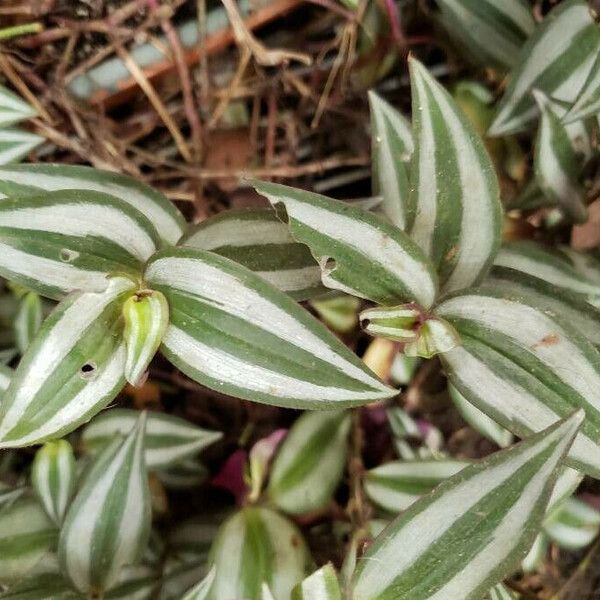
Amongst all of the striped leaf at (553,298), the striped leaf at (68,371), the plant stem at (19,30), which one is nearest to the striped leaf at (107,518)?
the striped leaf at (68,371)

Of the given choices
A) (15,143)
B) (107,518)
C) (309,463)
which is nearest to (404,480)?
(309,463)

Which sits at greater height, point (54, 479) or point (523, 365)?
point (523, 365)

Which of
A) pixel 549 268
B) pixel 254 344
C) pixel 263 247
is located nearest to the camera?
pixel 254 344

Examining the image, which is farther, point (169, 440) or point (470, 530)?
point (169, 440)

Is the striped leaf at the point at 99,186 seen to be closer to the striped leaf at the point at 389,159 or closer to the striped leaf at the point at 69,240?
the striped leaf at the point at 69,240

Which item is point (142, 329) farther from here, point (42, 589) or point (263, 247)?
point (42, 589)

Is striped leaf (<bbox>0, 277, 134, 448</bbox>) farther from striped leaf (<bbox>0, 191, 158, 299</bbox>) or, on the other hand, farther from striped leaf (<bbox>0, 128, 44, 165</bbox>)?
striped leaf (<bbox>0, 128, 44, 165</bbox>)
